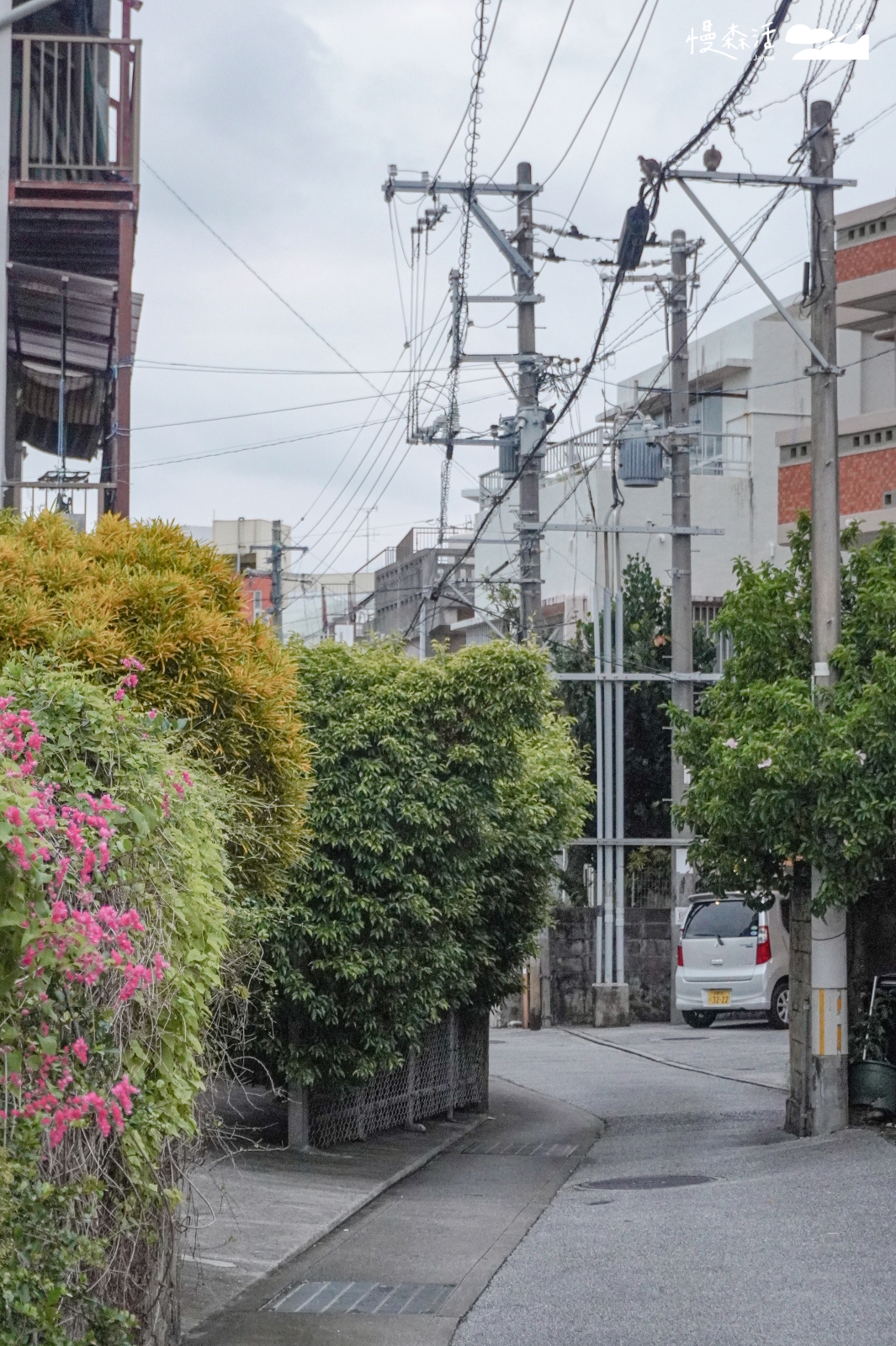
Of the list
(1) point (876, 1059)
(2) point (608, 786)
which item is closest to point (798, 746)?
(1) point (876, 1059)

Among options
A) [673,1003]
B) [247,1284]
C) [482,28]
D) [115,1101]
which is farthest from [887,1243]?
[673,1003]

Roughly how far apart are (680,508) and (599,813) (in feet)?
17.1

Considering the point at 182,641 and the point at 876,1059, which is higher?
the point at 182,641

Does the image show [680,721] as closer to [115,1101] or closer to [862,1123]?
[862,1123]

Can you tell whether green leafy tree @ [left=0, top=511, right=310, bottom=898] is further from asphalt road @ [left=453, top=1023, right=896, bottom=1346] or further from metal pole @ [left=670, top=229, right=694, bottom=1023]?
metal pole @ [left=670, top=229, right=694, bottom=1023]

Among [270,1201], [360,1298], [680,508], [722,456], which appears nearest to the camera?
[360,1298]

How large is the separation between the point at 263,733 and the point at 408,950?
17.5 feet

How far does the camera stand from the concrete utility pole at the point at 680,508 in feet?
90.2

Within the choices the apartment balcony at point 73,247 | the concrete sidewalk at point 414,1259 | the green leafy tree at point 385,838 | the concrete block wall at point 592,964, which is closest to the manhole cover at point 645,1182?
the concrete sidewalk at point 414,1259

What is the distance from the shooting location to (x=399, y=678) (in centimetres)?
1333

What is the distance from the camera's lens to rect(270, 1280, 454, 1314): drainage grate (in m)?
8.46

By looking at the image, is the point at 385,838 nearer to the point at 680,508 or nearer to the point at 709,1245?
the point at 709,1245

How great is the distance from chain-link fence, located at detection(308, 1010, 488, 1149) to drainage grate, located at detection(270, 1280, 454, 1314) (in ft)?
15.8

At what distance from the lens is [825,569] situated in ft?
46.1
